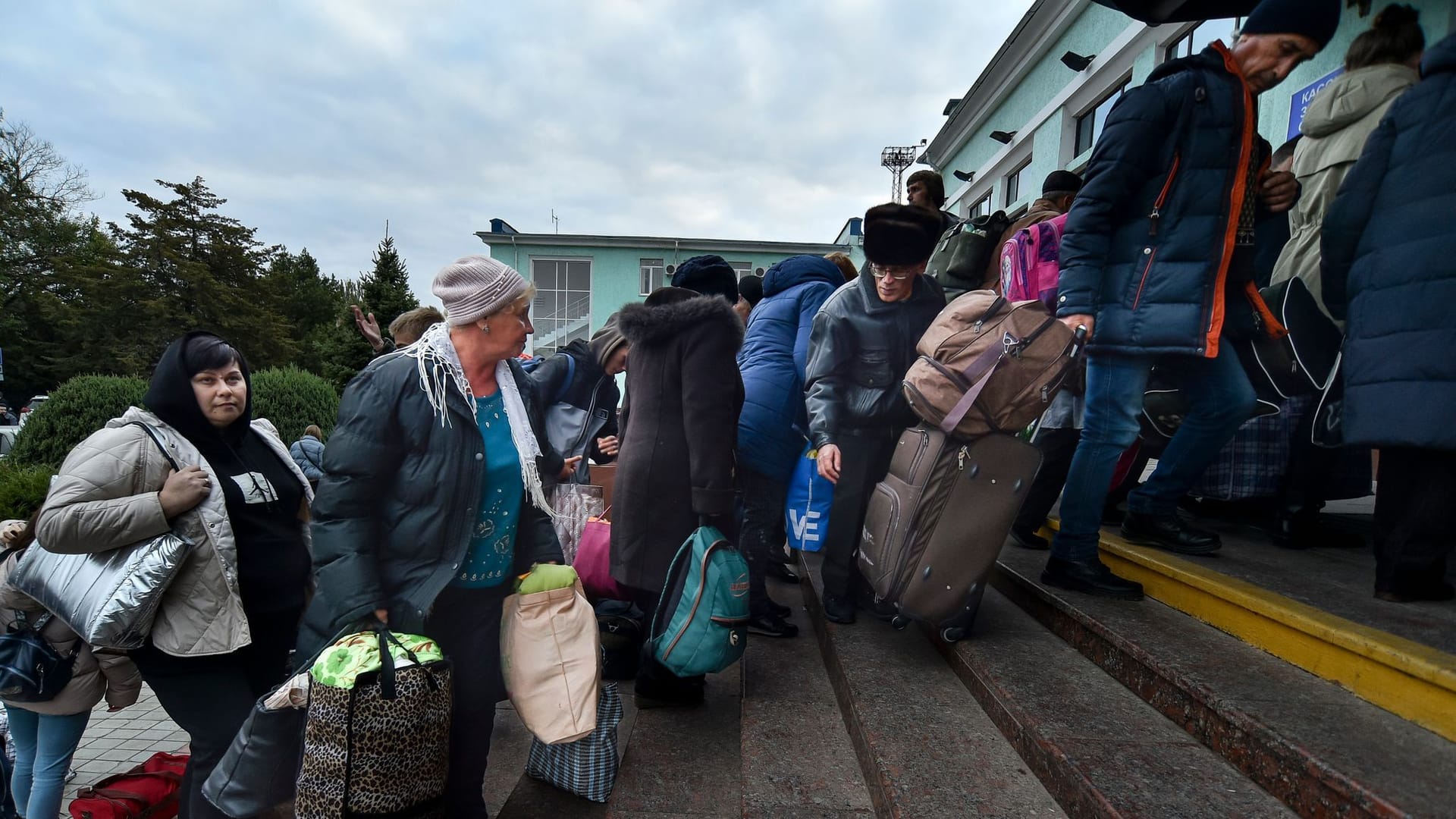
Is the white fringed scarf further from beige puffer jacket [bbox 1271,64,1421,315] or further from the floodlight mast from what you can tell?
the floodlight mast

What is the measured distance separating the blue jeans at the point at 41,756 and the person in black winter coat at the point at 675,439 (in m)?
2.30

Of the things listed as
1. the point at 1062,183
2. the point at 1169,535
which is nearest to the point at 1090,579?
the point at 1169,535

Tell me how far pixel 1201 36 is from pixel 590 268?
22.8m

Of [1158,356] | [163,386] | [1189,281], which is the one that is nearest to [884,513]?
[1158,356]

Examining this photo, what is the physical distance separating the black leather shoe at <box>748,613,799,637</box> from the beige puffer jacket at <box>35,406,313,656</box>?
2.14 metres

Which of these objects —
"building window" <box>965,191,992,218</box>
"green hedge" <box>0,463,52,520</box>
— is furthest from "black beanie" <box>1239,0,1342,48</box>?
"building window" <box>965,191,992,218</box>

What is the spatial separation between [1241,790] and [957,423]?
1.25 m

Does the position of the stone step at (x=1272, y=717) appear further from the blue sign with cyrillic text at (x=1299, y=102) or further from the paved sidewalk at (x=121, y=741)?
the paved sidewalk at (x=121, y=741)

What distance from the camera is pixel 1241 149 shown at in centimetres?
248

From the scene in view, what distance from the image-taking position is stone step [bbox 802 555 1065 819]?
181cm

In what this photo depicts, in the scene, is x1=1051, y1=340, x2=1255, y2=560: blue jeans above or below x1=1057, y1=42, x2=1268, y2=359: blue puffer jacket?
below

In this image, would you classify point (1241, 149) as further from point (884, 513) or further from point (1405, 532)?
point (884, 513)

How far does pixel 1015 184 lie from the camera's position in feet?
38.7

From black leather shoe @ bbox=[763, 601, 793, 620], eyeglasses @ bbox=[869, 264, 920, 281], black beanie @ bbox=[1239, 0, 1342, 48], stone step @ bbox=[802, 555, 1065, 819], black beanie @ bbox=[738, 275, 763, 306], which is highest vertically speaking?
black beanie @ bbox=[1239, 0, 1342, 48]
